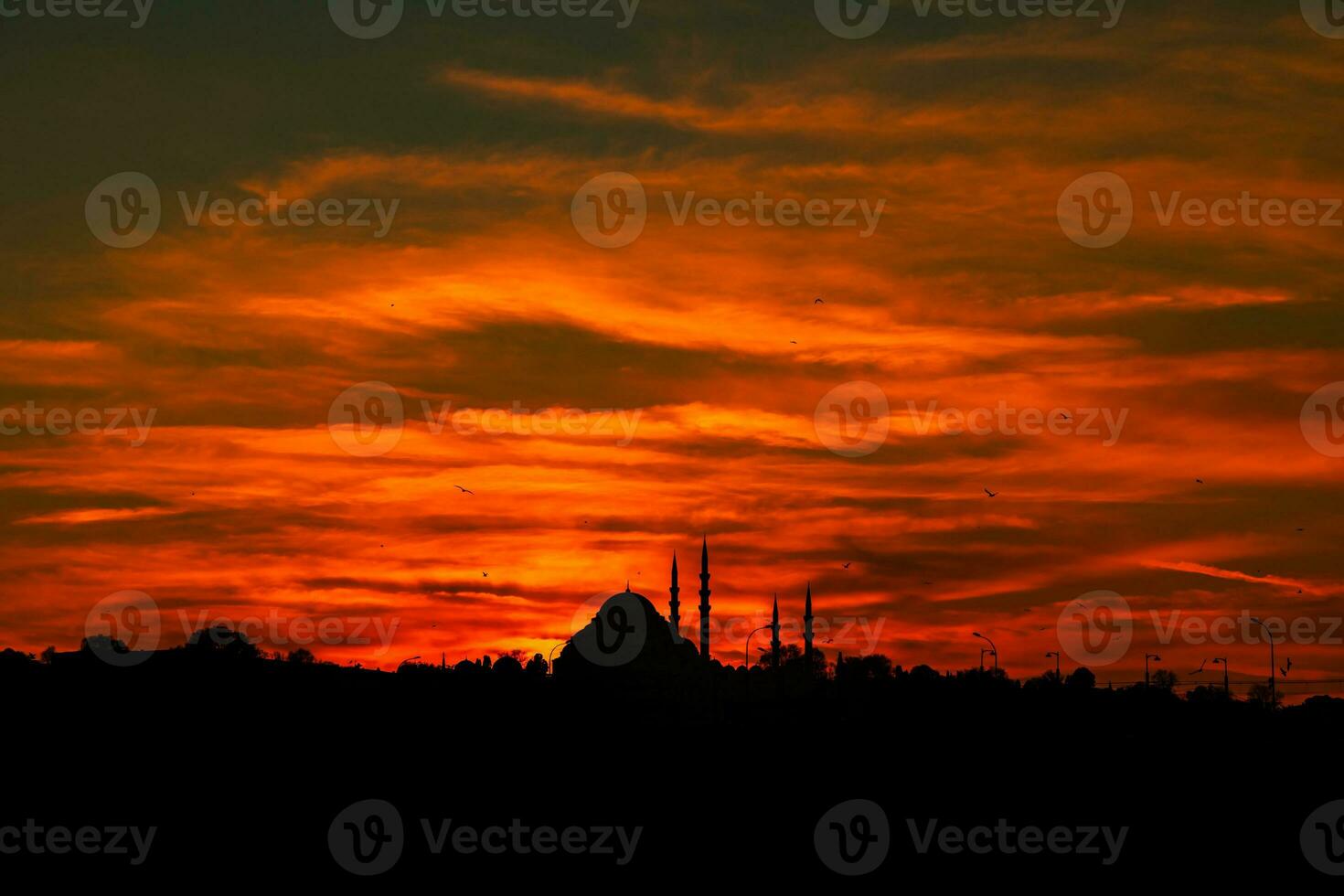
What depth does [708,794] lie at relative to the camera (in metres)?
132

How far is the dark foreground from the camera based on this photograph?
110750mm

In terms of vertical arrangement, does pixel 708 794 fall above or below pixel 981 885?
above

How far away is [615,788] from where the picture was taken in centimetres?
13512

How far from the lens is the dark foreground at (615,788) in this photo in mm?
110750

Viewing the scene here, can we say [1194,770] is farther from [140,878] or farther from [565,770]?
[140,878]

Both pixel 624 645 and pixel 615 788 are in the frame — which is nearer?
pixel 615 788

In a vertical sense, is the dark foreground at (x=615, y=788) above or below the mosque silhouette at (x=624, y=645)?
below

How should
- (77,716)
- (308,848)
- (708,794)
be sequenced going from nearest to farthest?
(308,848) → (708,794) → (77,716)

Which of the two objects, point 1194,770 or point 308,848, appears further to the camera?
point 1194,770

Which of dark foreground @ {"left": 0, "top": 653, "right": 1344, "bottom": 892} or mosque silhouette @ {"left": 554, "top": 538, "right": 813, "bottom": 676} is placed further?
mosque silhouette @ {"left": 554, "top": 538, "right": 813, "bottom": 676}

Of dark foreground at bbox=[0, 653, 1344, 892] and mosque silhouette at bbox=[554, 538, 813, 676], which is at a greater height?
mosque silhouette at bbox=[554, 538, 813, 676]

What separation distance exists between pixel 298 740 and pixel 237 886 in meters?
39.5

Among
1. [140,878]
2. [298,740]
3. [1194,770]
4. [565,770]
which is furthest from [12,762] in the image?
[1194,770]

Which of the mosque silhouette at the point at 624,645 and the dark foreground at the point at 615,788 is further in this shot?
the mosque silhouette at the point at 624,645
